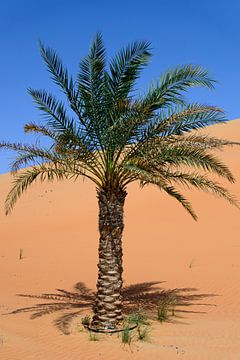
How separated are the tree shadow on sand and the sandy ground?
0.49 feet

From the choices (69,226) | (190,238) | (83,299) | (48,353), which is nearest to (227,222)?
(190,238)

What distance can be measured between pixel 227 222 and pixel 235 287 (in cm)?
1109

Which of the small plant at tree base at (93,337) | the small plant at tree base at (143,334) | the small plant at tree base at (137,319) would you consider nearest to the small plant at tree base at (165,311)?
the small plant at tree base at (137,319)

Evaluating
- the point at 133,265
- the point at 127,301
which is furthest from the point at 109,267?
the point at 133,265

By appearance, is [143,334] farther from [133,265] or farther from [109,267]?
[133,265]

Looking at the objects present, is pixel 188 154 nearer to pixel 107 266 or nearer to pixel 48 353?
pixel 107 266

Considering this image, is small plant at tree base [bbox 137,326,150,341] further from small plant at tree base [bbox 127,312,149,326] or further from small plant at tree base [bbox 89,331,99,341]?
small plant at tree base [bbox 89,331,99,341]

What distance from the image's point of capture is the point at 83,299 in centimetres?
1535

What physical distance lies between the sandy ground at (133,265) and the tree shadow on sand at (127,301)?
149 mm

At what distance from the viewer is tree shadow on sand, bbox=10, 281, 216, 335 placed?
12.9 metres

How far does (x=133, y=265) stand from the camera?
21156 millimetres

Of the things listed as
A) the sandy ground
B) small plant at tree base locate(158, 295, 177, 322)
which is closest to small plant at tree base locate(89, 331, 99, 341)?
the sandy ground

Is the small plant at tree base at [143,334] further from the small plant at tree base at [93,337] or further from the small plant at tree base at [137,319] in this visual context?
the small plant at tree base at [93,337]

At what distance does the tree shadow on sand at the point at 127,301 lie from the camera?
12.9m
